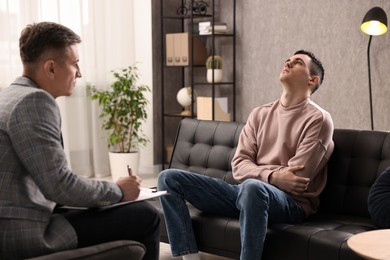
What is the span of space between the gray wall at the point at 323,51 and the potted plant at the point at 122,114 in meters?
0.97

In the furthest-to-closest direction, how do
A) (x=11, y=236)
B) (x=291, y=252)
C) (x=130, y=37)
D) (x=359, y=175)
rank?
(x=130, y=37) < (x=359, y=175) < (x=291, y=252) < (x=11, y=236)

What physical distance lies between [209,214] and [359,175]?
74cm

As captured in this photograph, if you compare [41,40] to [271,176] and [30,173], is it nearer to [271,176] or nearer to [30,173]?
[30,173]

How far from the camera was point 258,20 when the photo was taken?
5.85m

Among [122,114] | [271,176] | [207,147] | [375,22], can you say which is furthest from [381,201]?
[122,114]

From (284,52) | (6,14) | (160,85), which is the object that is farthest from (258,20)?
(6,14)

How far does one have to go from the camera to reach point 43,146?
1889 millimetres

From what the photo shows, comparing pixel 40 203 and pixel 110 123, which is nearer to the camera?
pixel 40 203

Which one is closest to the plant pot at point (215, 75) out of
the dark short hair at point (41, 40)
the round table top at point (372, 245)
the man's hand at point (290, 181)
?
the man's hand at point (290, 181)

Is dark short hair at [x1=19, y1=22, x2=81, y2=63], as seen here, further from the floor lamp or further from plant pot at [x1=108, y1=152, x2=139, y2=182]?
plant pot at [x1=108, y1=152, x2=139, y2=182]

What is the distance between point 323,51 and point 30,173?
387cm

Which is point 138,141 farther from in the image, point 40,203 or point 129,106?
point 40,203

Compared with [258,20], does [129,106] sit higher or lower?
lower

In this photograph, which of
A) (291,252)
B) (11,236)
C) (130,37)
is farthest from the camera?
→ (130,37)
